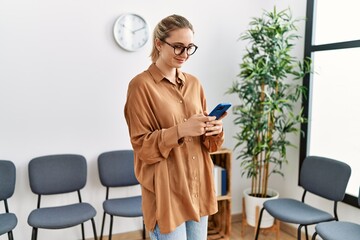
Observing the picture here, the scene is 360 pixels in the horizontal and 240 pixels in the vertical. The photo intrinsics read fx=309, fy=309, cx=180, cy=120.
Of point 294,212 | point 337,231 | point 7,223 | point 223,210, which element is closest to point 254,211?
point 223,210

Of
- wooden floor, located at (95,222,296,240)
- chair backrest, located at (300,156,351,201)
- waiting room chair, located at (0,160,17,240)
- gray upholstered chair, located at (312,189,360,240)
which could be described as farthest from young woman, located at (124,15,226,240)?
wooden floor, located at (95,222,296,240)

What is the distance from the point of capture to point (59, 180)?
259 centimetres

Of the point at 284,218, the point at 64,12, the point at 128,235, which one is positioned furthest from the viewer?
the point at 128,235

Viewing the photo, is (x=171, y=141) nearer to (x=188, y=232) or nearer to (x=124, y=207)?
(x=188, y=232)

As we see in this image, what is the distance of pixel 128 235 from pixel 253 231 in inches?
A: 48.6

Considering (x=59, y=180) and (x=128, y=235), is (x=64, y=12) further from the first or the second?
(x=128, y=235)

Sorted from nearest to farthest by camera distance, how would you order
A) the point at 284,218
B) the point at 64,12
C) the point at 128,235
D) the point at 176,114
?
the point at 176,114, the point at 284,218, the point at 64,12, the point at 128,235

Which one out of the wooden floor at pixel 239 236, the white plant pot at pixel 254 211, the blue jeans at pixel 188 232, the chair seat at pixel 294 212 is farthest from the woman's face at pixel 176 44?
the wooden floor at pixel 239 236

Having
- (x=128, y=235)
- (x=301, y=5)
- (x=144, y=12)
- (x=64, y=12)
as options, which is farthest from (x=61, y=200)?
(x=301, y=5)

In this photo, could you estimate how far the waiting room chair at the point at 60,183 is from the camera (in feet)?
7.57

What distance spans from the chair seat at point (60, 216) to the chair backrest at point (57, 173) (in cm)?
18

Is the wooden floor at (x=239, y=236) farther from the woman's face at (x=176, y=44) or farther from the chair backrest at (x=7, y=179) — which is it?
the woman's face at (x=176, y=44)

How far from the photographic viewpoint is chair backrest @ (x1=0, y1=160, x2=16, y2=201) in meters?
2.38

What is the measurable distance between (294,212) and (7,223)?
2089 mm
